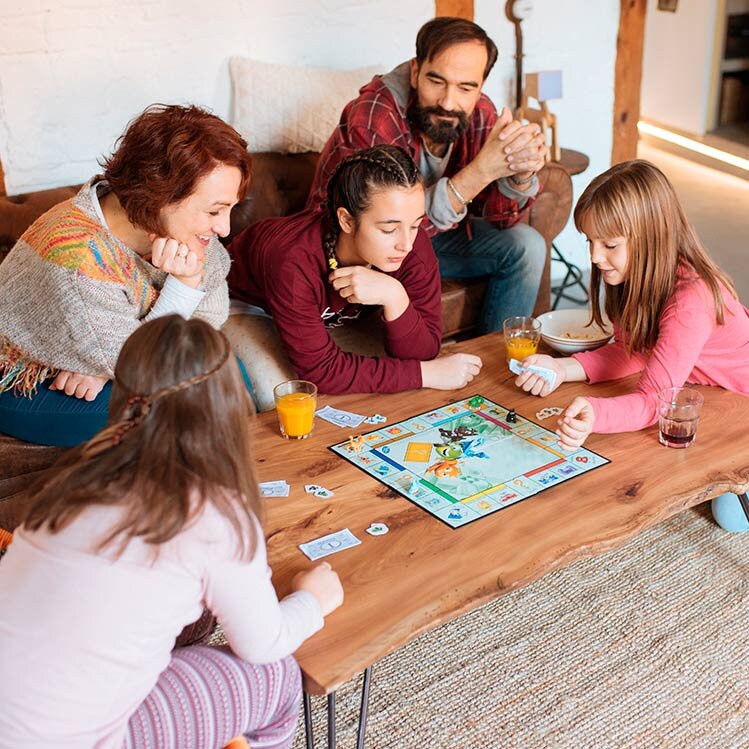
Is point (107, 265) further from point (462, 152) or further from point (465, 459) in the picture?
point (462, 152)

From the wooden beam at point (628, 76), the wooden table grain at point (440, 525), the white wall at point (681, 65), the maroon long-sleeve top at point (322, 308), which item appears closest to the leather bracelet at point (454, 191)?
the maroon long-sleeve top at point (322, 308)

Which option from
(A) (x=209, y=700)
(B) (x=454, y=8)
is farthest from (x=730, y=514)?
(B) (x=454, y=8)

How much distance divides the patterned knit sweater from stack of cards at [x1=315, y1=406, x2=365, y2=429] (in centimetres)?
49

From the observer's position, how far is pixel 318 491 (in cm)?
179

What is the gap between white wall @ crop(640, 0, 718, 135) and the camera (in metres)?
6.18

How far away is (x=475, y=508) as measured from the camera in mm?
1716

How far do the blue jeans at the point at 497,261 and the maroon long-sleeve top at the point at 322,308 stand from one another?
0.51 meters

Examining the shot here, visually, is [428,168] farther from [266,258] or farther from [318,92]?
[266,258]

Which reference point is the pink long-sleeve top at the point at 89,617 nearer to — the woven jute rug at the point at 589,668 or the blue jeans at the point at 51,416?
the woven jute rug at the point at 589,668

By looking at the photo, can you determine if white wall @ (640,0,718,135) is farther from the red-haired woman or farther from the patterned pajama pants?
the patterned pajama pants

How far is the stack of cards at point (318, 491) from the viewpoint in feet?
5.82

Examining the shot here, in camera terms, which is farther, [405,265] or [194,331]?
[405,265]

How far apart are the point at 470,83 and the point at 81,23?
4.00 ft

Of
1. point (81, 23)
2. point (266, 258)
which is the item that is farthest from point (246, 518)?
point (81, 23)
